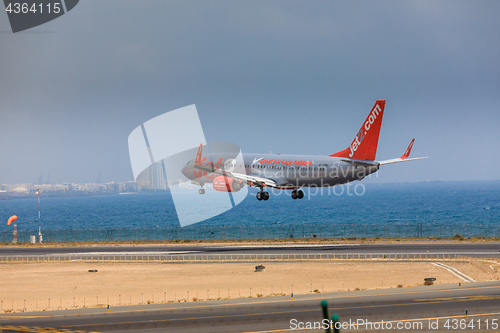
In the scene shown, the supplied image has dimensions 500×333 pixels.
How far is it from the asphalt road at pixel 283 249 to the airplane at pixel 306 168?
22826 millimetres

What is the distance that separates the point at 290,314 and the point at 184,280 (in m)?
29.4

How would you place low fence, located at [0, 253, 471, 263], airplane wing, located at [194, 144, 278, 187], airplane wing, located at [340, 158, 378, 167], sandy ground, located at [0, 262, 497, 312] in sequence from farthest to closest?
low fence, located at [0, 253, 471, 263] → airplane wing, located at [194, 144, 278, 187] → airplane wing, located at [340, 158, 378, 167] → sandy ground, located at [0, 262, 497, 312]

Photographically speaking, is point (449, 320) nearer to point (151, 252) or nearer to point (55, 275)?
point (55, 275)

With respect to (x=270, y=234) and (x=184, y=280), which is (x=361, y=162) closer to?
(x=184, y=280)

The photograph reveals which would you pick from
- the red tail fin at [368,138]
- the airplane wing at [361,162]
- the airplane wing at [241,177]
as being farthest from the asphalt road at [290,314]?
the airplane wing at [241,177]

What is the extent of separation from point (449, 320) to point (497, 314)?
14.5 ft

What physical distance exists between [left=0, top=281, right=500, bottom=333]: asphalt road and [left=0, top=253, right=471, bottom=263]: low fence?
28.6 meters

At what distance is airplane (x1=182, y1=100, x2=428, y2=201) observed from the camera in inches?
2591

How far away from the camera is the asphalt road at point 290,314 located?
1419 inches

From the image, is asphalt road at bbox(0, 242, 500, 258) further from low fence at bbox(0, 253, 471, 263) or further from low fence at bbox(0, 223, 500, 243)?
low fence at bbox(0, 223, 500, 243)

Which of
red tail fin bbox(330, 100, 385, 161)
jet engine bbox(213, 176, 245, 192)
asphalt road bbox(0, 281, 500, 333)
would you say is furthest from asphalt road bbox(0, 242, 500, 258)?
asphalt road bbox(0, 281, 500, 333)

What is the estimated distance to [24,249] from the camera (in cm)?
10888

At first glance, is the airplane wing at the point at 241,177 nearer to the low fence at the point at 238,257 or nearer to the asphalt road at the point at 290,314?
the low fence at the point at 238,257

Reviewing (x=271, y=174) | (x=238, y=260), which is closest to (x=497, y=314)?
(x=271, y=174)
